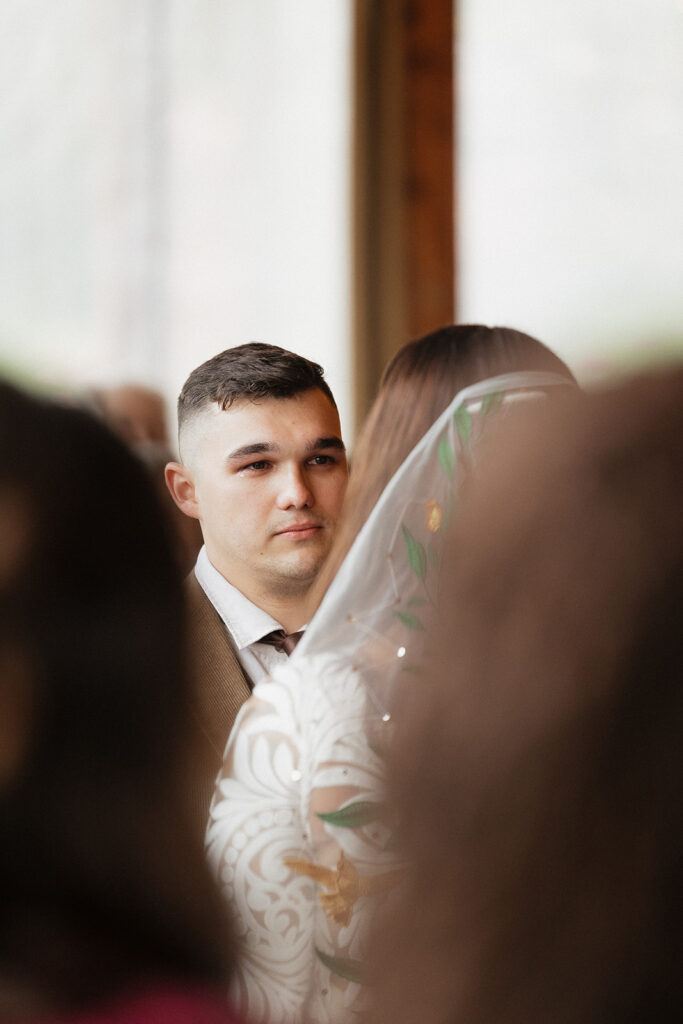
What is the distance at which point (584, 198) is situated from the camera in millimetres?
1582

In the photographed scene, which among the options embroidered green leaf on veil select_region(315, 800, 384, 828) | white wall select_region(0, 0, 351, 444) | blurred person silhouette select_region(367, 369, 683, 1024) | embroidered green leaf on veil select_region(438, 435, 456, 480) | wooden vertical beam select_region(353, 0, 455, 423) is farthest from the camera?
wooden vertical beam select_region(353, 0, 455, 423)

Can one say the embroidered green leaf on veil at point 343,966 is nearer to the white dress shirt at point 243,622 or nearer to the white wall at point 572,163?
the white dress shirt at point 243,622

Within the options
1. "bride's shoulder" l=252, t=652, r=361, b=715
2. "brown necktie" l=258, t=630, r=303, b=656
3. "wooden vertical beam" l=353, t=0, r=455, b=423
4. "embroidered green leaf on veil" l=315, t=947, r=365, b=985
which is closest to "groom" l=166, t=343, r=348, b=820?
"brown necktie" l=258, t=630, r=303, b=656

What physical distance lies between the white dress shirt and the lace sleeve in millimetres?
106

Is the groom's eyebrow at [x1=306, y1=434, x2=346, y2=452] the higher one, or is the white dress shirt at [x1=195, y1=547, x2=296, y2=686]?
the groom's eyebrow at [x1=306, y1=434, x2=346, y2=452]

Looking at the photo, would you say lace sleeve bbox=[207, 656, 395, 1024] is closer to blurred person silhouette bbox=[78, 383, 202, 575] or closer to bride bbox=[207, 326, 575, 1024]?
bride bbox=[207, 326, 575, 1024]

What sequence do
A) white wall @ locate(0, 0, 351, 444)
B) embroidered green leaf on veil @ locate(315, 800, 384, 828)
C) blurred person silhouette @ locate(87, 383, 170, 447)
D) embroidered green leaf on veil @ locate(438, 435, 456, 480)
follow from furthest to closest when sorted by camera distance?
1. white wall @ locate(0, 0, 351, 444)
2. blurred person silhouette @ locate(87, 383, 170, 447)
3. embroidered green leaf on veil @ locate(438, 435, 456, 480)
4. embroidered green leaf on veil @ locate(315, 800, 384, 828)

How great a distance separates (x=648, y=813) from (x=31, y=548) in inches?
7.6

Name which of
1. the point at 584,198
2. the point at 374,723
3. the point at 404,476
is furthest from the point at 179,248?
the point at 374,723

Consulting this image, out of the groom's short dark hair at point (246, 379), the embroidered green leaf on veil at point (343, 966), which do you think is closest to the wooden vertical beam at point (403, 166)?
the groom's short dark hair at point (246, 379)

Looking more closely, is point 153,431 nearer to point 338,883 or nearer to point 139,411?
point 139,411

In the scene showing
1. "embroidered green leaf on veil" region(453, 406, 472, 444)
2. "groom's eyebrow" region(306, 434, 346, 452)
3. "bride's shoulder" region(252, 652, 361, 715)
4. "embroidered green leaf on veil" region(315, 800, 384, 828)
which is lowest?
"embroidered green leaf on veil" region(315, 800, 384, 828)

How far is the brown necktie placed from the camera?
758 millimetres

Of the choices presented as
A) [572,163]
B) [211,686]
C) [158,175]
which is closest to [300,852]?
[211,686]
